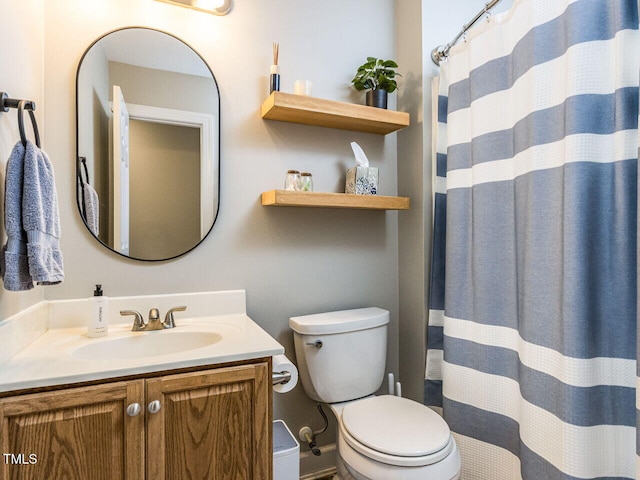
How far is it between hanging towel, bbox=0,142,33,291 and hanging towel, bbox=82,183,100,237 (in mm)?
409

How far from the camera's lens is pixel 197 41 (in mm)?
1506

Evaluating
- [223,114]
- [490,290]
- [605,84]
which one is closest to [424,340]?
[490,290]

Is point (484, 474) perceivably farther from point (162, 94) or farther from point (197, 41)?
point (197, 41)

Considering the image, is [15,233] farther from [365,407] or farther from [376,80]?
[376,80]

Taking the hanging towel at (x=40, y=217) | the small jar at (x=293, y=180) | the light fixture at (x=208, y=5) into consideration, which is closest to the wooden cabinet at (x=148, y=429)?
the hanging towel at (x=40, y=217)

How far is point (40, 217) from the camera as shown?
3.10 feet

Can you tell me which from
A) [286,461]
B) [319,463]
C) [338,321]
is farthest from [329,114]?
[319,463]

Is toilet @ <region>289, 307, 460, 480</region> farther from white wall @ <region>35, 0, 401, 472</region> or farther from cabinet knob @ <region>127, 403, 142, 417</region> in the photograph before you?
cabinet knob @ <region>127, 403, 142, 417</region>

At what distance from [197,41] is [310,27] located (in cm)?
54

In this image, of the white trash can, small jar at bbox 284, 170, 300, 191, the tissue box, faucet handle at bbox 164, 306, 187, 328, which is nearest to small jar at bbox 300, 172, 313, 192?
small jar at bbox 284, 170, 300, 191

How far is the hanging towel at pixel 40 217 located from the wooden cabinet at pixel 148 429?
0.31 m

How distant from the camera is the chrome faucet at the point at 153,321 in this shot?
130 centimetres

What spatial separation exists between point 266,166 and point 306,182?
0.20m

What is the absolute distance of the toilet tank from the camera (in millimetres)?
1510
